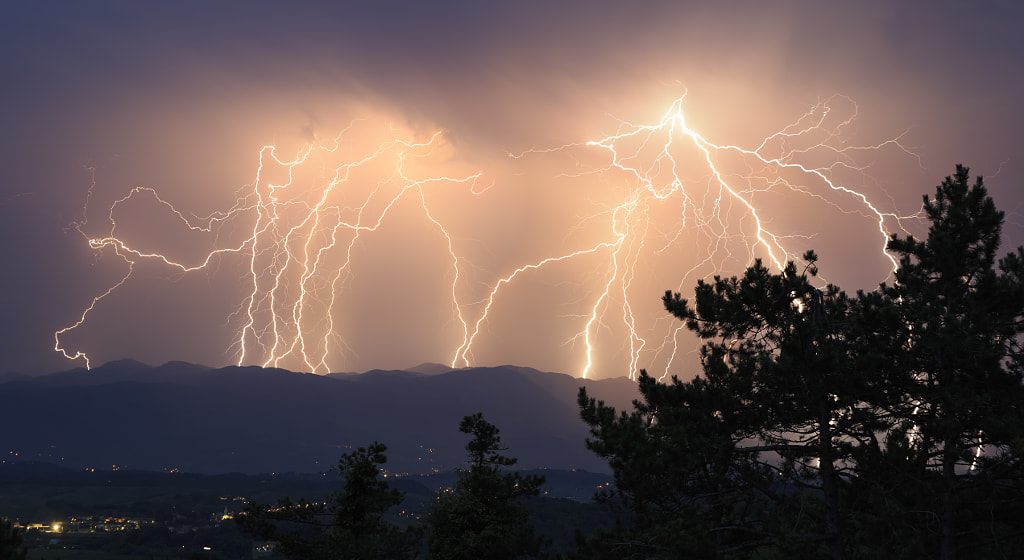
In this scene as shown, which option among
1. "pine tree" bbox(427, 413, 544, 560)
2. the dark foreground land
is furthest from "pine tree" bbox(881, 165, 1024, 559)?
the dark foreground land

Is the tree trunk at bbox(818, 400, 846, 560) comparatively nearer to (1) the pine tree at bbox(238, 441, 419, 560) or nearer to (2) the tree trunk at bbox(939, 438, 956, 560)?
(2) the tree trunk at bbox(939, 438, 956, 560)

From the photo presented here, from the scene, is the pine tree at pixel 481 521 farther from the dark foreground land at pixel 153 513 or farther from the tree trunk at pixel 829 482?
the dark foreground land at pixel 153 513

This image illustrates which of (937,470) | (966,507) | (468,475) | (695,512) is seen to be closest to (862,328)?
(937,470)

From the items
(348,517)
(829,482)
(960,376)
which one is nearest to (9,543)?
(348,517)

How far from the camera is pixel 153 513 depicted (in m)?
130

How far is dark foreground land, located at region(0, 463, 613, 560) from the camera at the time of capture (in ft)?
317

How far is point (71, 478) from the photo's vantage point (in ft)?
566

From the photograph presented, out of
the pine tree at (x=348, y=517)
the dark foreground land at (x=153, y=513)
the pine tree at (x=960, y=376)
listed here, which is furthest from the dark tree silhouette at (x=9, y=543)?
the dark foreground land at (x=153, y=513)

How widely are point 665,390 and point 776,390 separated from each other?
192 cm

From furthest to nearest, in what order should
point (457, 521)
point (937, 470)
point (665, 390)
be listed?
point (457, 521) < point (665, 390) < point (937, 470)

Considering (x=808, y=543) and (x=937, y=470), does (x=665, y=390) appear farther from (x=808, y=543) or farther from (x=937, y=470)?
(x=937, y=470)

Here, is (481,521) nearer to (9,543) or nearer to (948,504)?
(9,543)

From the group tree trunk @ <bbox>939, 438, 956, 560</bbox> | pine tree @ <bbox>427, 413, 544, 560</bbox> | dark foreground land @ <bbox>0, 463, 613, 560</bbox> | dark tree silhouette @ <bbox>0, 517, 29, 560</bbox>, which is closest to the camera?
tree trunk @ <bbox>939, 438, 956, 560</bbox>

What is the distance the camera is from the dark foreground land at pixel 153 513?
96.5m
